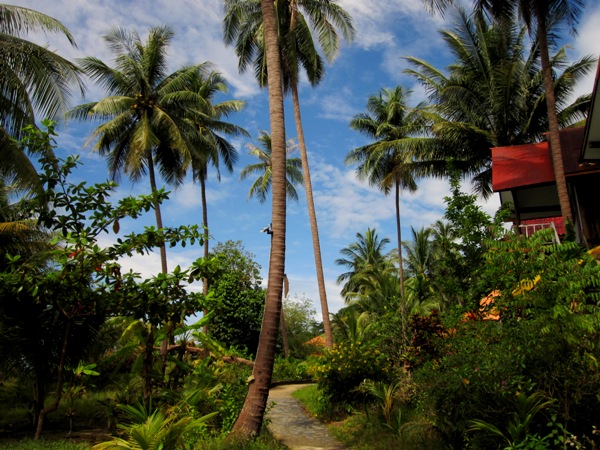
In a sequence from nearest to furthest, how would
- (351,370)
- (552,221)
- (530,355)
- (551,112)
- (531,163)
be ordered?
(530,355) → (351,370) → (551,112) → (531,163) → (552,221)

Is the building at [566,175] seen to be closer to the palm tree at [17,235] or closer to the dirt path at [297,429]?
the dirt path at [297,429]

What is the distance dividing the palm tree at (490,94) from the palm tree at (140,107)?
36.9 ft

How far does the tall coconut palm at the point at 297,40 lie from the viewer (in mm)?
19031

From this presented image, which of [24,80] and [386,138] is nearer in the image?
[24,80]

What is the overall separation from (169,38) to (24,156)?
1492cm

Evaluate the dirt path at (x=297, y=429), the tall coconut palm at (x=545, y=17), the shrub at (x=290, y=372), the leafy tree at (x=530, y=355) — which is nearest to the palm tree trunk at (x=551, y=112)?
the tall coconut palm at (x=545, y=17)

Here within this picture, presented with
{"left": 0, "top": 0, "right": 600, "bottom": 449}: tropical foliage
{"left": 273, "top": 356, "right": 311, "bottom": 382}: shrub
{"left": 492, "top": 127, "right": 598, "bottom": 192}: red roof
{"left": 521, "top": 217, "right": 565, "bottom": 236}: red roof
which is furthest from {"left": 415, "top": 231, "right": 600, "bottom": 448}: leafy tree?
{"left": 273, "top": 356, "right": 311, "bottom": 382}: shrub

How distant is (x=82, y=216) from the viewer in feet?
25.6

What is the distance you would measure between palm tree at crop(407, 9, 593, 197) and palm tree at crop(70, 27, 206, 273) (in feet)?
36.9

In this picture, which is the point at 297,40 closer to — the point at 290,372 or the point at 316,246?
the point at 316,246

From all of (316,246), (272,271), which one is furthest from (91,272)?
(316,246)

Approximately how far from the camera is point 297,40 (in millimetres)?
20703

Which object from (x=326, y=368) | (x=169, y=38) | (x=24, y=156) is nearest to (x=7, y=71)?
(x=24, y=156)

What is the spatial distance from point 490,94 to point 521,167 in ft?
16.4
